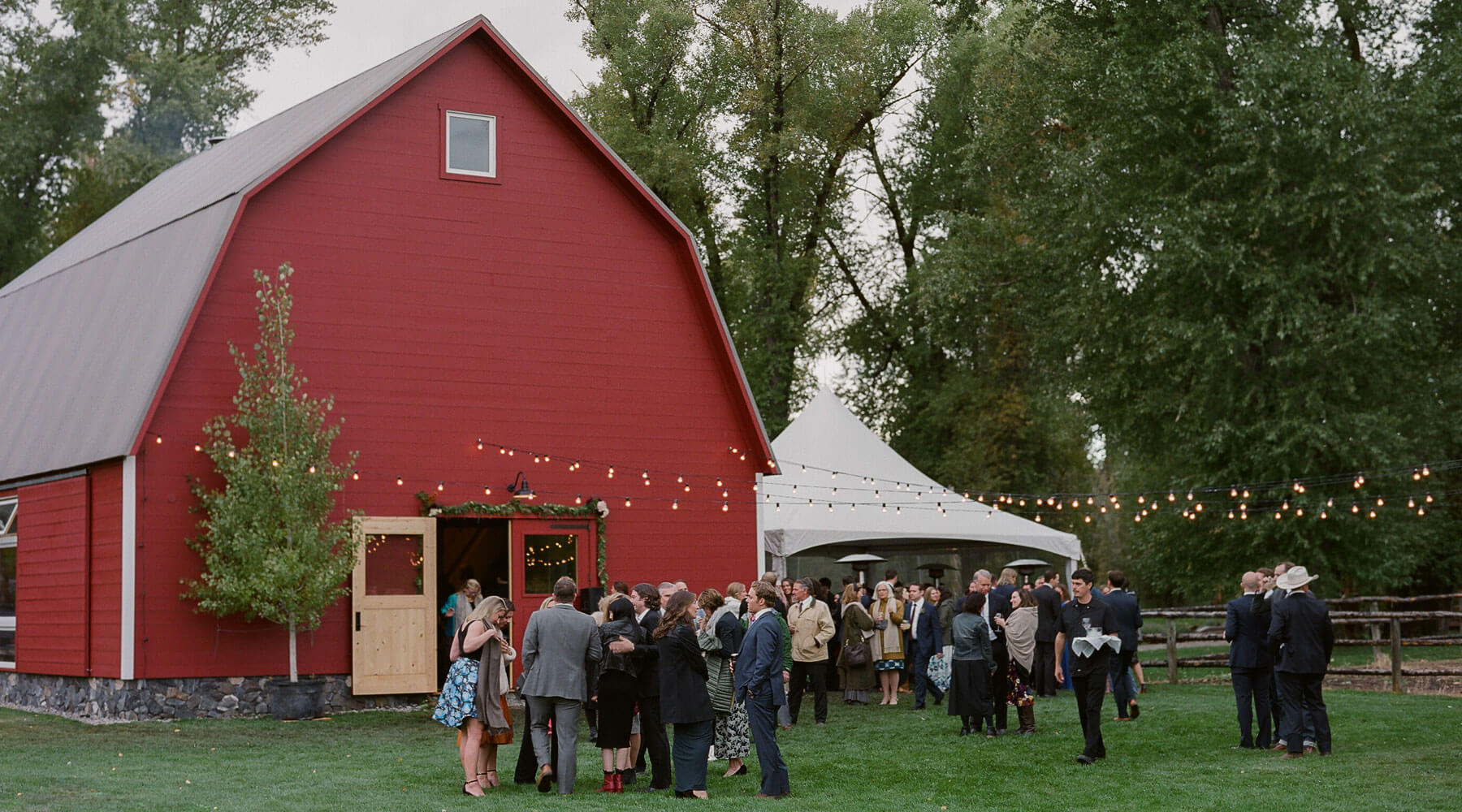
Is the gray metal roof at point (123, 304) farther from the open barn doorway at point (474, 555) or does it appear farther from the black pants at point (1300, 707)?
the black pants at point (1300, 707)

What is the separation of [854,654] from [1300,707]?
6.33m

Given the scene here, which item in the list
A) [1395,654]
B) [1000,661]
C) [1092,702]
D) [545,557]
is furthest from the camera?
[1395,654]

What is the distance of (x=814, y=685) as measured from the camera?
15680mm

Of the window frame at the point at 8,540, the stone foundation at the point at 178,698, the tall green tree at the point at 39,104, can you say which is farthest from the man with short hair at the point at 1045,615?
the tall green tree at the point at 39,104

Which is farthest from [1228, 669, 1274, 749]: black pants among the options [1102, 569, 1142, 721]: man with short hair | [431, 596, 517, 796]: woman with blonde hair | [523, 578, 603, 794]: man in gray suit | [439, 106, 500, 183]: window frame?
[439, 106, 500, 183]: window frame

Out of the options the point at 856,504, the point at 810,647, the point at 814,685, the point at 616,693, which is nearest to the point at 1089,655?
the point at 616,693

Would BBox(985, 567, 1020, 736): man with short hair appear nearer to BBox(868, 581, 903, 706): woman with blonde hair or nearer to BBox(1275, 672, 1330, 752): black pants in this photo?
BBox(868, 581, 903, 706): woman with blonde hair

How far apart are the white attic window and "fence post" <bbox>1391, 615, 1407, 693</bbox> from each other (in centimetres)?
1186

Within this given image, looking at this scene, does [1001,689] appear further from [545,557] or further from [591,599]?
[545,557]

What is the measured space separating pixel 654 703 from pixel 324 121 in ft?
31.6

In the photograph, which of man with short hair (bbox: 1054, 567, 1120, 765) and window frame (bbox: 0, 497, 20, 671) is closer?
man with short hair (bbox: 1054, 567, 1120, 765)

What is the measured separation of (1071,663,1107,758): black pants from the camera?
1189 cm

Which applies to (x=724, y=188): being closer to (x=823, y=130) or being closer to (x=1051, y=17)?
(x=823, y=130)

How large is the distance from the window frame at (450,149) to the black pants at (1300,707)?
1061 centimetres
